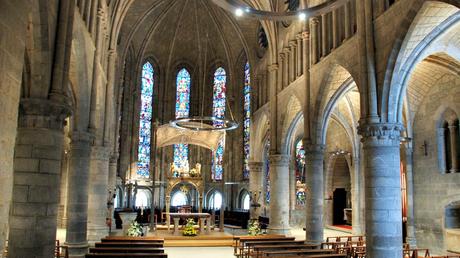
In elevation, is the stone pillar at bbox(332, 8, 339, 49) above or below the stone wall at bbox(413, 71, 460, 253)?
above

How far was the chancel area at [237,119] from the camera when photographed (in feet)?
37.1

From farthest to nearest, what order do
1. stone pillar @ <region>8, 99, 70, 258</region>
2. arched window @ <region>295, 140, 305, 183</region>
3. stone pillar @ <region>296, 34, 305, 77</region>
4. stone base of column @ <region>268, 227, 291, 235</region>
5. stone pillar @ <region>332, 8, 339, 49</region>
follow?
arched window @ <region>295, 140, 305, 183</region>
stone base of column @ <region>268, 227, 291, 235</region>
stone pillar @ <region>296, 34, 305, 77</region>
stone pillar @ <region>332, 8, 339, 49</region>
stone pillar @ <region>8, 99, 70, 258</region>

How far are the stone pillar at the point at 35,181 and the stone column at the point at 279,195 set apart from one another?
16349 mm

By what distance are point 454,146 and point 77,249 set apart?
1713 centimetres

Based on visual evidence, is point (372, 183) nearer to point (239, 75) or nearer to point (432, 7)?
point (432, 7)

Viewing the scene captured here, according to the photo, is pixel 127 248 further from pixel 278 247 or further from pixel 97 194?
pixel 97 194

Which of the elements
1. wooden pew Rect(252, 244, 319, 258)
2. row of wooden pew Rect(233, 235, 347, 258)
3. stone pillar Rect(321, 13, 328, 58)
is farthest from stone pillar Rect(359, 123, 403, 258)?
stone pillar Rect(321, 13, 328, 58)

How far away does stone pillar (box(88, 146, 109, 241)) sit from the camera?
861 inches

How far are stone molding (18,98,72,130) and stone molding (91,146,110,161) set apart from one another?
1126 centimetres

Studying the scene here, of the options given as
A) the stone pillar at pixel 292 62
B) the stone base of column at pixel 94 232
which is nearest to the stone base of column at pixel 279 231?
the stone pillar at pixel 292 62

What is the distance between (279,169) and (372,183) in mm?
12475

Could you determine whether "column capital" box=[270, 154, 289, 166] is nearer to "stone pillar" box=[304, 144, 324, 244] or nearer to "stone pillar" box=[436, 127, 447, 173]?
"stone pillar" box=[304, 144, 324, 244]

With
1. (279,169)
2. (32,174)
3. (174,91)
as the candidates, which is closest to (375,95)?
(32,174)

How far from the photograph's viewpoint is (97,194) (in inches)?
→ 873
